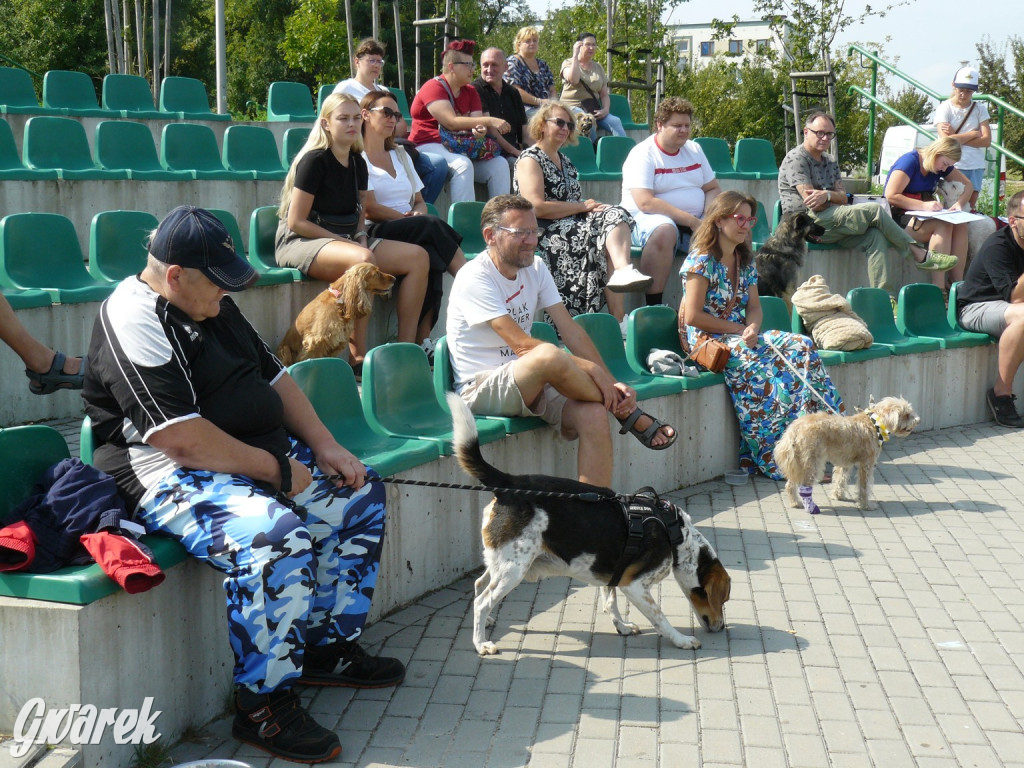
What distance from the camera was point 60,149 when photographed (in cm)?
754

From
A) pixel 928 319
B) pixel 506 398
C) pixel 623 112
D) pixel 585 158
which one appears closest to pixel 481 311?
pixel 506 398

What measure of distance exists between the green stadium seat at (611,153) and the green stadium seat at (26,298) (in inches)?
246

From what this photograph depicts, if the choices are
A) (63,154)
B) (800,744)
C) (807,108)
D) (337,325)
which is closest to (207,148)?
(63,154)

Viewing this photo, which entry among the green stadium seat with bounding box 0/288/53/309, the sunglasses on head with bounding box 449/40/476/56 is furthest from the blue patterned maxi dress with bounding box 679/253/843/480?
the green stadium seat with bounding box 0/288/53/309

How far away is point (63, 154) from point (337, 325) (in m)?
2.84

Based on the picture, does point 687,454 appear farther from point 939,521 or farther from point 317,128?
point 317,128

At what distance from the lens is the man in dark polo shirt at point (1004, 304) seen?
8.45 metres

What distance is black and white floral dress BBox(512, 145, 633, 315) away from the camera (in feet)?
24.9

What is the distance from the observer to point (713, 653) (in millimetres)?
4223

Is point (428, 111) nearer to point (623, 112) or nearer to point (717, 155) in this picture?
point (717, 155)

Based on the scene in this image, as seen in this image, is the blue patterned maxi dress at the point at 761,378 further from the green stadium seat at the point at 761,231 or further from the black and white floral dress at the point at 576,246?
the green stadium seat at the point at 761,231

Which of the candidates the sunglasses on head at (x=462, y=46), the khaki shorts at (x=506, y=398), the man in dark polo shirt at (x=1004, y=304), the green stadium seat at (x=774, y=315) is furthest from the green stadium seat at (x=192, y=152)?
the man in dark polo shirt at (x=1004, y=304)

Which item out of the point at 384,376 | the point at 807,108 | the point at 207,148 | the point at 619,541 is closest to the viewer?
the point at 619,541

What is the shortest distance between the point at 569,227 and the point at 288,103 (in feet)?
16.4
